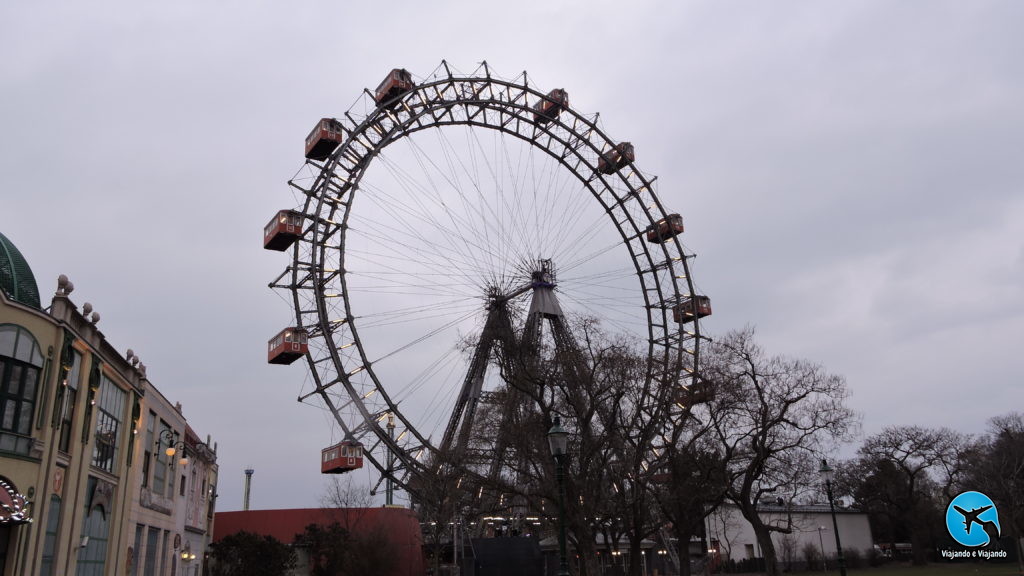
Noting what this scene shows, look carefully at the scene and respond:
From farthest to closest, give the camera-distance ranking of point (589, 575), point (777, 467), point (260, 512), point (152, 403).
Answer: point (260, 512)
point (777, 467)
point (152, 403)
point (589, 575)

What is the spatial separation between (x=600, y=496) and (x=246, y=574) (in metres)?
20.3

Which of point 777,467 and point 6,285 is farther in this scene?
point 777,467

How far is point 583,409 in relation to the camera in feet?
88.7

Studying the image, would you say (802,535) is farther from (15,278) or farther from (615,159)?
(15,278)

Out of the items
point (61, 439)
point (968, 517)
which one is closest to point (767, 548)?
point (968, 517)

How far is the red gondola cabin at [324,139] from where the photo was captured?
39781mm

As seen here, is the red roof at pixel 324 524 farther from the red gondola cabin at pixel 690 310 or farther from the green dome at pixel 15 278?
the green dome at pixel 15 278

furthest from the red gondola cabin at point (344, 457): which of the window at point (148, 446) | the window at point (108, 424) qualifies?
the window at point (108, 424)

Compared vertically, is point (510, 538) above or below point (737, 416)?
below

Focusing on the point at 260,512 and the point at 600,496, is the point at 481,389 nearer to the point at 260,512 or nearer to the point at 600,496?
the point at 600,496

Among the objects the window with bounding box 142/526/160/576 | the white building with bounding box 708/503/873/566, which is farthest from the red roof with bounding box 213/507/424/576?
the white building with bounding box 708/503/873/566

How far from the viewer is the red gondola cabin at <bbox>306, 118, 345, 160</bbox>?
3978cm

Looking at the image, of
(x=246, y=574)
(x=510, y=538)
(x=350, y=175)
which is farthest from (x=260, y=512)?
(x=350, y=175)

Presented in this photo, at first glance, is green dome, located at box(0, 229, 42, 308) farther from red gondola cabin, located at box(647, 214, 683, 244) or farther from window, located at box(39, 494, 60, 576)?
red gondola cabin, located at box(647, 214, 683, 244)
